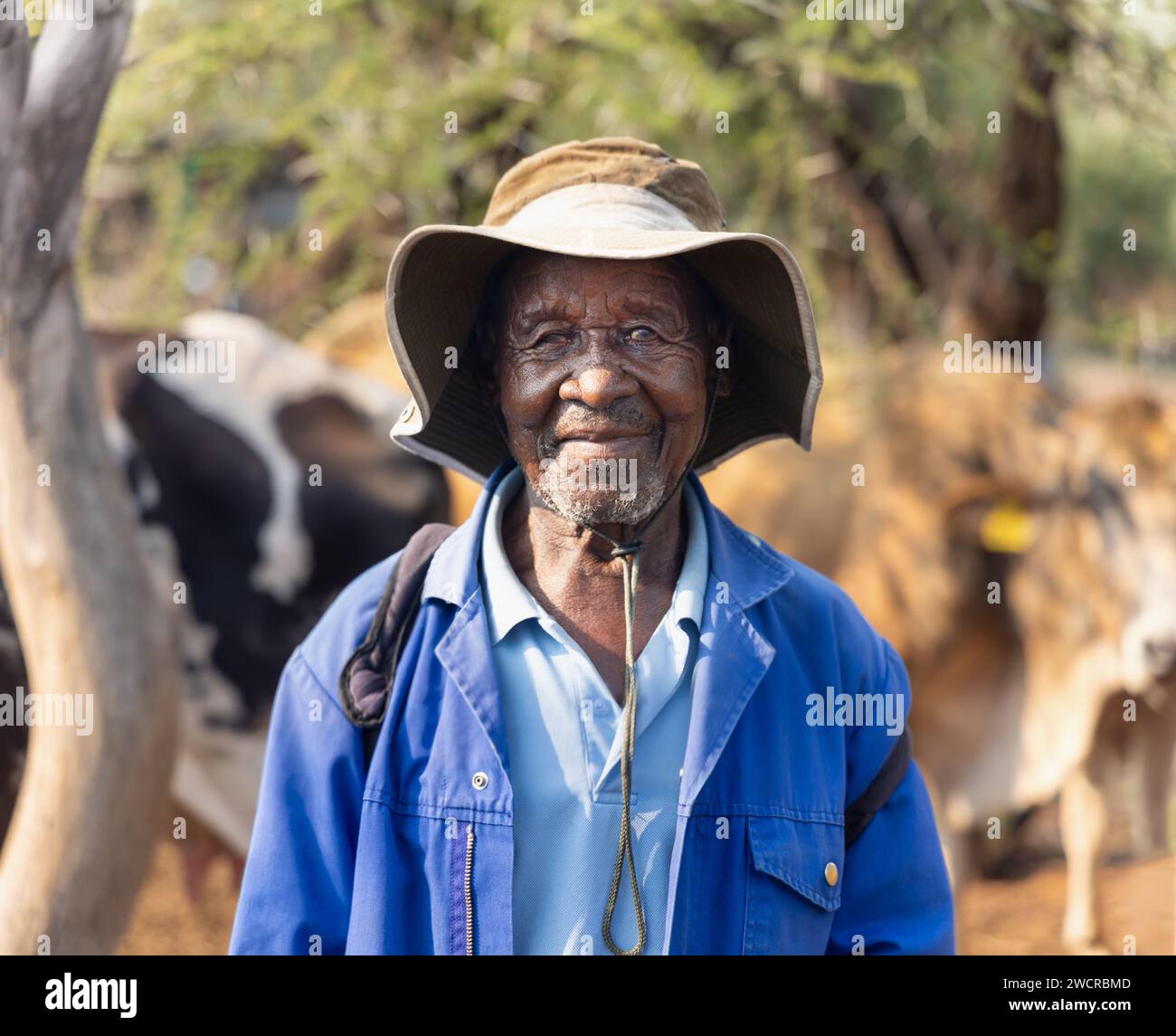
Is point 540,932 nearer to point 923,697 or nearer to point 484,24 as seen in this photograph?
point 923,697

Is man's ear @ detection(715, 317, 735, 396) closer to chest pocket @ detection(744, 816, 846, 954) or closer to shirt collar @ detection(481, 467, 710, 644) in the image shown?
shirt collar @ detection(481, 467, 710, 644)

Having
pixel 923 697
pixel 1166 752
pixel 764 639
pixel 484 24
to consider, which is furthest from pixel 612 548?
pixel 484 24

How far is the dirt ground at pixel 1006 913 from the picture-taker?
4.79 m

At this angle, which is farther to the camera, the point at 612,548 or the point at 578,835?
the point at 612,548

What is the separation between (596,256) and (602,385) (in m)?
0.18

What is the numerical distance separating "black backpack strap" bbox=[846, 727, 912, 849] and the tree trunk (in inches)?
52.5

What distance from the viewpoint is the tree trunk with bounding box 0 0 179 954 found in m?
2.27

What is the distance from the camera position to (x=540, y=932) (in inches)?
71.4

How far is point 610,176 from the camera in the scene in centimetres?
203

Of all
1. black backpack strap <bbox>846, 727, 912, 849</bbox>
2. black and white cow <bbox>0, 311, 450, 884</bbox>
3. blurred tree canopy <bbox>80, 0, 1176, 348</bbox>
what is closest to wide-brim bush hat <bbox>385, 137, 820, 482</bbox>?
black backpack strap <bbox>846, 727, 912, 849</bbox>

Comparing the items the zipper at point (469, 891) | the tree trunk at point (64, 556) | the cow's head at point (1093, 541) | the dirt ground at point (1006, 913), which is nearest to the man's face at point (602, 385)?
the zipper at point (469, 891)

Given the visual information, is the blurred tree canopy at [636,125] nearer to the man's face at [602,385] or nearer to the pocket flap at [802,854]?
the man's face at [602,385]

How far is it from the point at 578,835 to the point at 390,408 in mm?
2963
